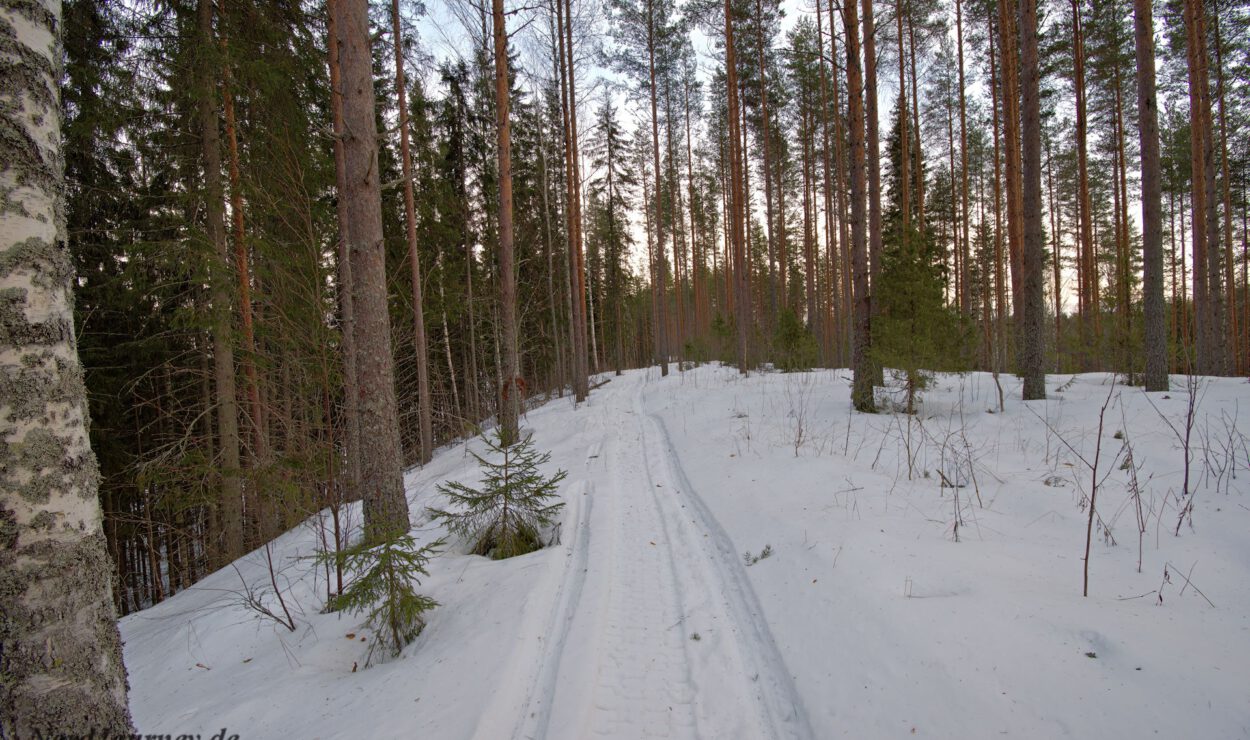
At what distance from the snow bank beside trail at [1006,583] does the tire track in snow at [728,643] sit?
0.11m

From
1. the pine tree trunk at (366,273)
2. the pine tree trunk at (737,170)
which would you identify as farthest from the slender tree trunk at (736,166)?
the pine tree trunk at (366,273)

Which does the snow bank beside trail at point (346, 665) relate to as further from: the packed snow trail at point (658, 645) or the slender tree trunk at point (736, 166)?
the slender tree trunk at point (736, 166)

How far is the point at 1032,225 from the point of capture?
7.42 metres

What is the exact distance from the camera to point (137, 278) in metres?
6.68

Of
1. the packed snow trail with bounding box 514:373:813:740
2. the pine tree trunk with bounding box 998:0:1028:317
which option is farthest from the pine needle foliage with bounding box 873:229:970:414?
the pine tree trunk with bounding box 998:0:1028:317

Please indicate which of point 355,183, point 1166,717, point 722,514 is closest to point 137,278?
point 355,183

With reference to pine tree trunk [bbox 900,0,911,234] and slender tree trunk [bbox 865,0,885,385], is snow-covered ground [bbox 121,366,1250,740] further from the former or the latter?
pine tree trunk [bbox 900,0,911,234]

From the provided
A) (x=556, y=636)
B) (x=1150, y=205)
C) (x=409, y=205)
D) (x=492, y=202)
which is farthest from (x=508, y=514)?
(x=492, y=202)

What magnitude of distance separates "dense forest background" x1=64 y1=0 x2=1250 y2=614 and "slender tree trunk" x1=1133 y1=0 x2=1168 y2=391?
5 centimetres

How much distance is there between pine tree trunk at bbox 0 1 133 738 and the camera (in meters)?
0.94

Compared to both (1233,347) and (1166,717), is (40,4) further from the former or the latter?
(1233,347)

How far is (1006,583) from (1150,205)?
8536 mm

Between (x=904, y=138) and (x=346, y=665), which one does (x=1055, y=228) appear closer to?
(x=904, y=138)

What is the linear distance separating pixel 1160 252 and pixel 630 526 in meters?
9.71
